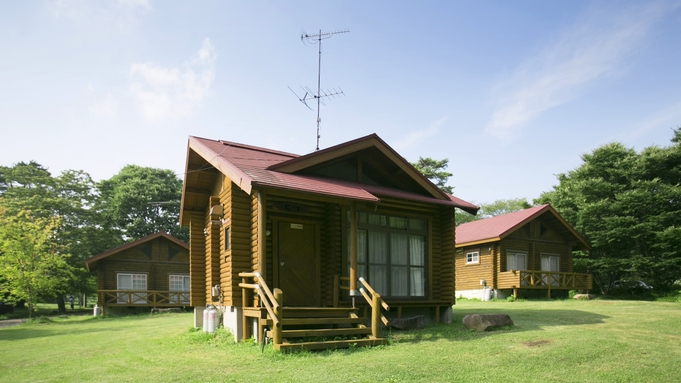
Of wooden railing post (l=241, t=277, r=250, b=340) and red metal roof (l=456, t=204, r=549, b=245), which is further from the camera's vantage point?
red metal roof (l=456, t=204, r=549, b=245)

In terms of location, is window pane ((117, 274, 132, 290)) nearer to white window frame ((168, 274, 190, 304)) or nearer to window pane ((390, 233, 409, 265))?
white window frame ((168, 274, 190, 304))

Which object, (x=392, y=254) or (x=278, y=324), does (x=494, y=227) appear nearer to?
(x=392, y=254)

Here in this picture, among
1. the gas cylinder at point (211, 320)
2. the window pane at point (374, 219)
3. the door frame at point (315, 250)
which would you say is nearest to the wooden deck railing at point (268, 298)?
the door frame at point (315, 250)

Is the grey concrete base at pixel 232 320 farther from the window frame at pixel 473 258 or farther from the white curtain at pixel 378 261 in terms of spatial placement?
the window frame at pixel 473 258

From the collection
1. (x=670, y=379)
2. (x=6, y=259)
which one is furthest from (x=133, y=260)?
(x=670, y=379)

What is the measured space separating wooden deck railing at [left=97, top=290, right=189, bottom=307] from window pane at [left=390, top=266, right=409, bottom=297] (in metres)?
19.3

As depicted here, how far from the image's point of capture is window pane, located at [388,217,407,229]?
13297 mm

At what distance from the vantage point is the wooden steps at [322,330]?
9.38 metres

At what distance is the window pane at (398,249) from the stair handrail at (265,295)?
157 inches

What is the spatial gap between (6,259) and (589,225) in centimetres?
3056

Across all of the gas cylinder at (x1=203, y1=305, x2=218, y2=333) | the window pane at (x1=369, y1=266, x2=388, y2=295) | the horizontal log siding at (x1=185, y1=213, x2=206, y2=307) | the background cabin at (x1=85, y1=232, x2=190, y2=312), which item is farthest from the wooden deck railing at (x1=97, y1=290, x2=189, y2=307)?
the window pane at (x1=369, y1=266, x2=388, y2=295)

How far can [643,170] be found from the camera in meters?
27.6

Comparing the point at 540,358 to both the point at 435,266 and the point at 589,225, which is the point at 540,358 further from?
the point at 589,225

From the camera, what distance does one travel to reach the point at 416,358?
8586mm
